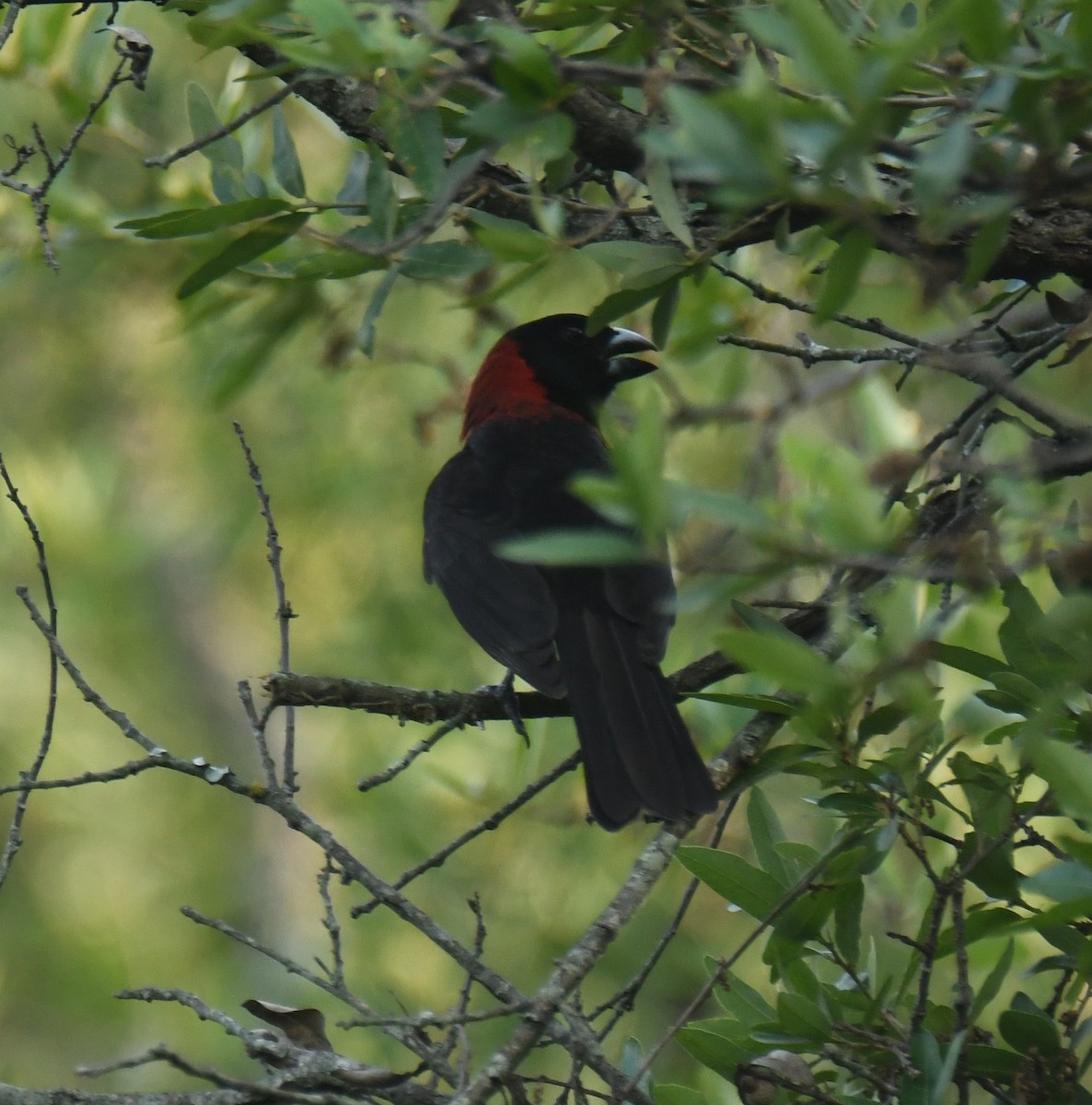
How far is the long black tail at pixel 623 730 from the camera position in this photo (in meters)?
3.20

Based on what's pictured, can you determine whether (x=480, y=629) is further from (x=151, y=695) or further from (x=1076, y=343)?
(x=151, y=695)

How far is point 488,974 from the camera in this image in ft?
7.93

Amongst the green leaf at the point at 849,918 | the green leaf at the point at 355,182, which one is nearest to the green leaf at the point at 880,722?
the green leaf at the point at 849,918

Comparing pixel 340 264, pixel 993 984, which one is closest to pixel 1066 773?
pixel 993 984

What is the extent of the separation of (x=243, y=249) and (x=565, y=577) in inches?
65.7

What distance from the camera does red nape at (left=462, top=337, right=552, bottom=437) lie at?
5.30m

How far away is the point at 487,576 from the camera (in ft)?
13.8

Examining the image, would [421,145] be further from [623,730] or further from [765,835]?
[623,730]

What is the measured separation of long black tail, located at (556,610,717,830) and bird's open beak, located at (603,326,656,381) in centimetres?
118

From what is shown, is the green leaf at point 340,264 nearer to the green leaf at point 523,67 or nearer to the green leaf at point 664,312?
the green leaf at point 664,312

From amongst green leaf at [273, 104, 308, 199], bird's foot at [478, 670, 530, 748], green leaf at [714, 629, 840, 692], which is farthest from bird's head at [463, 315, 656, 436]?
green leaf at [714, 629, 840, 692]

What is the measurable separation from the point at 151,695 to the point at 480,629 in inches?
240

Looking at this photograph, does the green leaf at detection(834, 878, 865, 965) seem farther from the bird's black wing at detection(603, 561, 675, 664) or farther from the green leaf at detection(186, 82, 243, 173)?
the green leaf at detection(186, 82, 243, 173)

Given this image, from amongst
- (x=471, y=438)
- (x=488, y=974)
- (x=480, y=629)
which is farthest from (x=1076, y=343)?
(x=471, y=438)
